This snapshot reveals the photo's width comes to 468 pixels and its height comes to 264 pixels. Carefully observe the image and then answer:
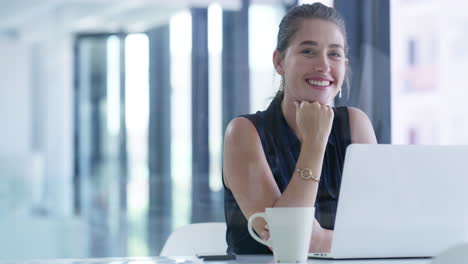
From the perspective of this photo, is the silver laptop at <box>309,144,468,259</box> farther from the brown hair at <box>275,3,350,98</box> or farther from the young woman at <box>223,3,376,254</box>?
the brown hair at <box>275,3,350,98</box>

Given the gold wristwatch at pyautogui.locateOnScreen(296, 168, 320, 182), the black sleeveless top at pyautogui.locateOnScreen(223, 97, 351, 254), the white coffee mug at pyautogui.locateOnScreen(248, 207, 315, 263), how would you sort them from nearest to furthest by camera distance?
the white coffee mug at pyautogui.locateOnScreen(248, 207, 315, 263) → the gold wristwatch at pyautogui.locateOnScreen(296, 168, 320, 182) → the black sleeveless top at pyautogui.locateOnScreen(223, 97, 351, 254)

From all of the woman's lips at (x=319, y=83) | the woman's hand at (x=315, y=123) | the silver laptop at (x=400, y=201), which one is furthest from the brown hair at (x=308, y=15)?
the silver laptop at (x=400, y=201)

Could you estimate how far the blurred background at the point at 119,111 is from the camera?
3.59m

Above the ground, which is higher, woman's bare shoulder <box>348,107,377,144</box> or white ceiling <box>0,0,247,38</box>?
white ceiling <box>0,0,247,38</box>

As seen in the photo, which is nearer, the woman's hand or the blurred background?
the woman's hand

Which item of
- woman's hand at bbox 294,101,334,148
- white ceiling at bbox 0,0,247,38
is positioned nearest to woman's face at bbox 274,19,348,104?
woman's hand at bbox 294,101,334,148

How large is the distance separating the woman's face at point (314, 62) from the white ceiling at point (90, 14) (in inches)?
73.2

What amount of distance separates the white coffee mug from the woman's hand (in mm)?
418

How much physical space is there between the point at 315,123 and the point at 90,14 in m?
2.62

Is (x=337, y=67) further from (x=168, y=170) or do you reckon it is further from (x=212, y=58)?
(x=168, y=170)

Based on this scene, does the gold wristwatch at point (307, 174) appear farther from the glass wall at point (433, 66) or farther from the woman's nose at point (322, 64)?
the glass wall at point (433, 66)

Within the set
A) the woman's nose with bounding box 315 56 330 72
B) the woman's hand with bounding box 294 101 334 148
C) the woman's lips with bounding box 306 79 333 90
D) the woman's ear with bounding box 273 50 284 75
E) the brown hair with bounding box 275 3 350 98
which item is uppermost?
the brown hair with bounding box 275 3 350 98

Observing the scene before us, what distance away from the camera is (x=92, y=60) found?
12.7 ft

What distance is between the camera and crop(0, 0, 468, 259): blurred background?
3592 mm
